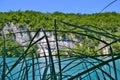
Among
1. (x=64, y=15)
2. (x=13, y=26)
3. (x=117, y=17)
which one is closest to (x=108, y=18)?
(x=117, y=17)

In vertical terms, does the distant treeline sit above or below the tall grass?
above

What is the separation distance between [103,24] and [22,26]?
640 centimetres

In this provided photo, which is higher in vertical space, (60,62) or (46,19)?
(46,19)

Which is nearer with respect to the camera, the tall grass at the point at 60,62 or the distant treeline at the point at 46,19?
the tall grass at the point at 60,62

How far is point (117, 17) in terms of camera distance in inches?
1329

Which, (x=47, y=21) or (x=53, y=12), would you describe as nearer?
(x=47, y=21)

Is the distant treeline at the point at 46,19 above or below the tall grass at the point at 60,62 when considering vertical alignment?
above

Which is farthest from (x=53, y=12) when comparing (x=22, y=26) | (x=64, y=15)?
(x=22, y=26)

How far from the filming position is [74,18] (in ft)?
106

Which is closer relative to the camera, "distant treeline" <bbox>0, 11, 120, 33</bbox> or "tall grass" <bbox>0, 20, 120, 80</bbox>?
"tall grass" <bbox>0, 20, 120, 80</bbox>

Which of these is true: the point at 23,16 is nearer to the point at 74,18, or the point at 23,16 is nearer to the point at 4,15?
the point at 4,15

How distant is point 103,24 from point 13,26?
23.2 ft

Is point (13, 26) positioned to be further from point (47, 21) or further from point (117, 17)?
point (117, 17)

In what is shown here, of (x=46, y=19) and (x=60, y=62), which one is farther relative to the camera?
(x=46, y=19)
